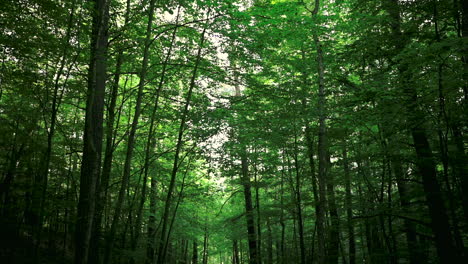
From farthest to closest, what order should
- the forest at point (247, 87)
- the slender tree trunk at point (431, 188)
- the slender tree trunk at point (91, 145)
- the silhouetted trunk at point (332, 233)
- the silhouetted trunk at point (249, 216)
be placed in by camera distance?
1. the silhouetted trunk at point (249, 216)
2. the silhouetted trunk at point (332, 233)
3. the slender tree trunk at point (431, 188)
4. the forest at point (247, 87)
5. the slender tree trunk at point (91, 145)

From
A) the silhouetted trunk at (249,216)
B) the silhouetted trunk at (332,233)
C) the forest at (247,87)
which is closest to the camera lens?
the forest at (247,87)

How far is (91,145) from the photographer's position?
4871mm

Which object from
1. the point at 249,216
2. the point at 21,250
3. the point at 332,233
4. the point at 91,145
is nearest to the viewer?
the point at 91,145

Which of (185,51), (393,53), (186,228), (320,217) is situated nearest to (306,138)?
(320,217)

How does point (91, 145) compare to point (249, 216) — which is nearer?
point (91, 145)

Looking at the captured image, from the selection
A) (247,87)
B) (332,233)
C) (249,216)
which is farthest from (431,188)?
(249,216)

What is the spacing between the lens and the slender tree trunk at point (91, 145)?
183 inches

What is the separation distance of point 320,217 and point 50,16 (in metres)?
7.67

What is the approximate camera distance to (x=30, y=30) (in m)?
4.96

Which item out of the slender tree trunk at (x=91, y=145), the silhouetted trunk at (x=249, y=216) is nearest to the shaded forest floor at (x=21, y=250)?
the slender tree trunk at (x=91, y=145)

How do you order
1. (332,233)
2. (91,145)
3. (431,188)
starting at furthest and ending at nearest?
(332,233) < (431,188) < (91,145)

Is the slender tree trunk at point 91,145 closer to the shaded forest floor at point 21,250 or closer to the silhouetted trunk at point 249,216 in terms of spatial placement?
the shaded forest floor at point 21,250

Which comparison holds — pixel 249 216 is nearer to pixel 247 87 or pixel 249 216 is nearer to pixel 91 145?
pixel 247 87

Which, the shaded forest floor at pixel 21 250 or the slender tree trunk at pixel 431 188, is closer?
the slender tree trunk at pixel 431 188
